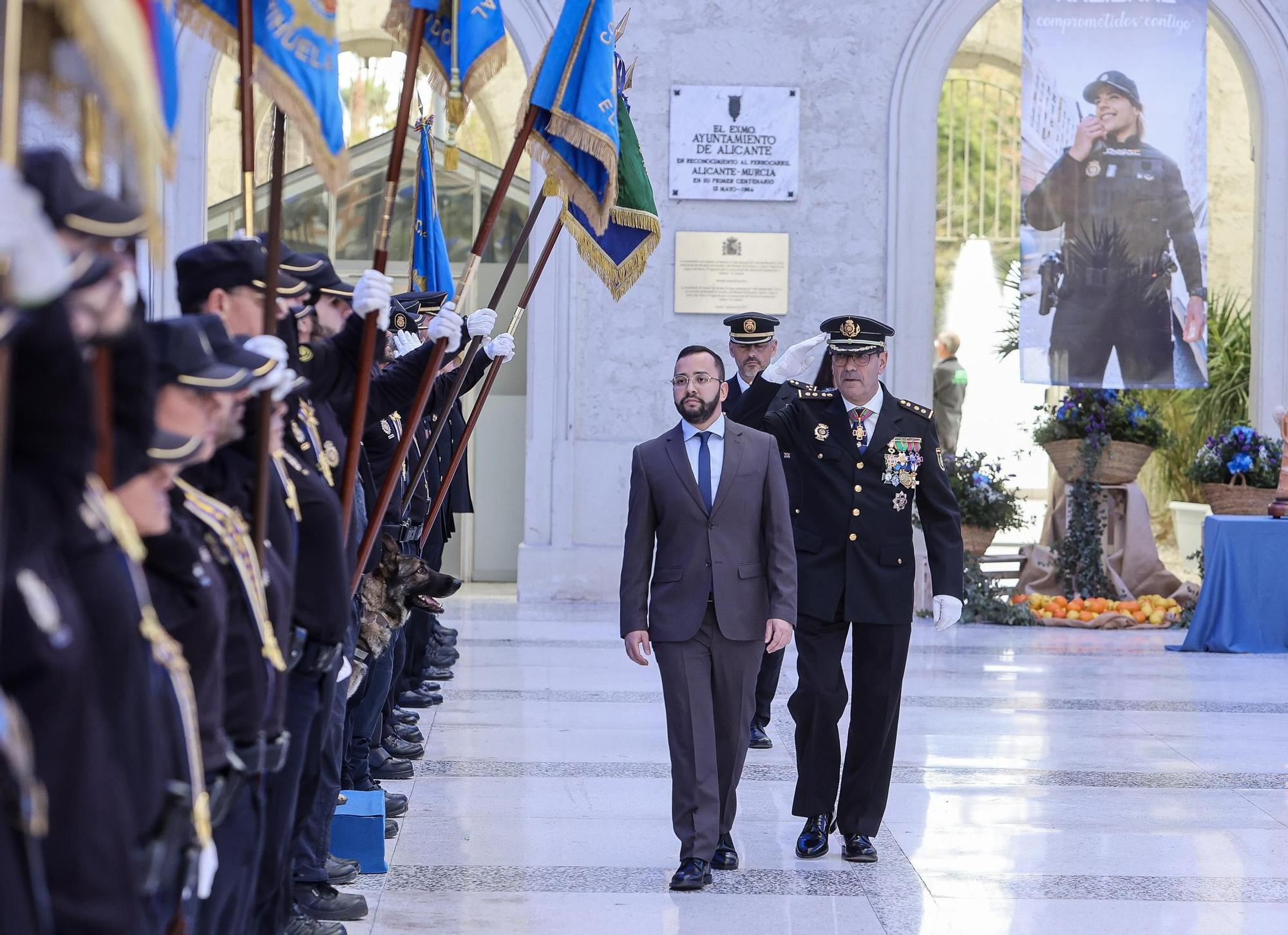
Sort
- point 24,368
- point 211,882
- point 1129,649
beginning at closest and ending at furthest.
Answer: point 24,368
point 211,882
point 1129,649

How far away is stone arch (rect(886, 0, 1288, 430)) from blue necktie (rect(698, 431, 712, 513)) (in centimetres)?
648

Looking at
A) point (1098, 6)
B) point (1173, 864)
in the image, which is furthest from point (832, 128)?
point (1173, 864)

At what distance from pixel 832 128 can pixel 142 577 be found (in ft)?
30.8

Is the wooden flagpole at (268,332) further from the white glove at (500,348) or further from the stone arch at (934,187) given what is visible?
the stone arch at (934,187)

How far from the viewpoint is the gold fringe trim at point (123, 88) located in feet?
6.11

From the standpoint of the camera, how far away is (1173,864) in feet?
15.4

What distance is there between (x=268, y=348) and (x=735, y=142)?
8.46 m

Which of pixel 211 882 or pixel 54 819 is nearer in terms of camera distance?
pixel 54 819

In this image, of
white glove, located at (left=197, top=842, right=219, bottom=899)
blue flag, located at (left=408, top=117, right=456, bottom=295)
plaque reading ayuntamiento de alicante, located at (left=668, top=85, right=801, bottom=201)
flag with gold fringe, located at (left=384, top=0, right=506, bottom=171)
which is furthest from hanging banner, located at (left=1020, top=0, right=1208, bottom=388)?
white glove, located at (left=197, top=842, right=219, bottom=899)

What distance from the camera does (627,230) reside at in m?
5.39

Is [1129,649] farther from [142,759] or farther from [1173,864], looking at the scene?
[142,759]

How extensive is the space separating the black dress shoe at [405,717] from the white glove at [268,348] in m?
3.59

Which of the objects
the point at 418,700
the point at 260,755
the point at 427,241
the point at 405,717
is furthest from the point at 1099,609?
the point at 260,755

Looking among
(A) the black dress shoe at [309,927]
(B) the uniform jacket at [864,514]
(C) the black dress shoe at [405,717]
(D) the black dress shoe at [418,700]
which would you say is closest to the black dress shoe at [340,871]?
(A) the black dress shoe at [309,927]
